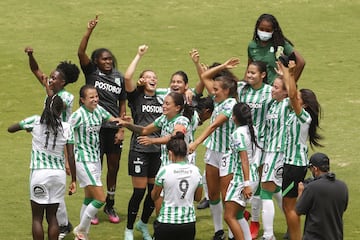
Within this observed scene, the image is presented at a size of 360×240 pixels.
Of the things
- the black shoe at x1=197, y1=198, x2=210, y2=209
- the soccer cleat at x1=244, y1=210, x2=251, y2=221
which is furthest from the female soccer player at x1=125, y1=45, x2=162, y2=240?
the black shoe at x1=197, y1=198, x2=210, y2=209

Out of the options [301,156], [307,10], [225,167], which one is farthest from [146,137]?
[307,10]

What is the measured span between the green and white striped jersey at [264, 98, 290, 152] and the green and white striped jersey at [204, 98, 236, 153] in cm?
51

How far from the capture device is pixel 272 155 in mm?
14281

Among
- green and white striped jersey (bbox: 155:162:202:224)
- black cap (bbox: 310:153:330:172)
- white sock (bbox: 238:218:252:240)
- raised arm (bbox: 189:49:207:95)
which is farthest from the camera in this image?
raised arm (bbox: 189:49:207:95)

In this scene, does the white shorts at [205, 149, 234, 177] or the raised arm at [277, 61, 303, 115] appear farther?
the white shorts at [205, 149, 234, 177]

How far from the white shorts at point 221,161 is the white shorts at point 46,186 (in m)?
2.16

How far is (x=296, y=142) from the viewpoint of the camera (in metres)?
13.9

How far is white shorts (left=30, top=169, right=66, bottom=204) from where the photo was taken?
13.5 metres

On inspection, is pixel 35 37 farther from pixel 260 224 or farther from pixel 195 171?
pixel 195 171

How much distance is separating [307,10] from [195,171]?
16489mm

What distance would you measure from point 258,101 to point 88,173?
256 centimetres

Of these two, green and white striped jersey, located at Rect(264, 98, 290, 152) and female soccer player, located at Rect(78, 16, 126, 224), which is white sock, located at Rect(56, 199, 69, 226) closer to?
female soccer player, located at Rect(78, 16, 126, 224)

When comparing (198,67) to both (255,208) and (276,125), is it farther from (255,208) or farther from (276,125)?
(255,208)

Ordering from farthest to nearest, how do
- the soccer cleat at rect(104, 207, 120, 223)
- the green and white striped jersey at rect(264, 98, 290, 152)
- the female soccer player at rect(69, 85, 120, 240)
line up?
the soccer cleat at rect(104, 207, 120, 223) < the female soccer player at rect(69, 85, 120, 240) < the green and white striped jersey at rect(264, 98, 290, 152)
